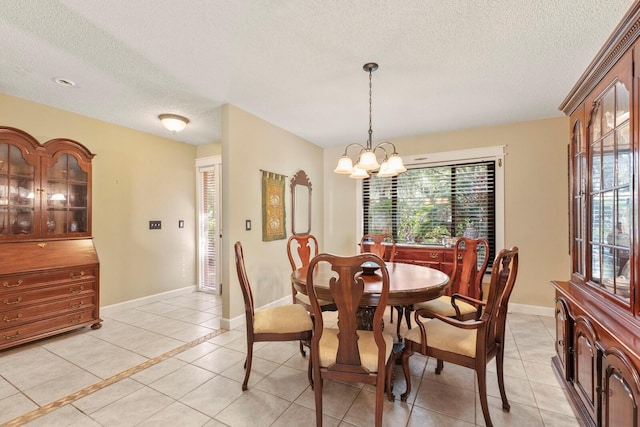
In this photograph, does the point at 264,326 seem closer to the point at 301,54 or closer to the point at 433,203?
the point at 301,54

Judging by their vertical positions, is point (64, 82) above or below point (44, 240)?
above

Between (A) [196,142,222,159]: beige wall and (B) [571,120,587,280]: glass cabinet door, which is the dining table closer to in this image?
(B) [571,120,587,280]: glass cabinet door

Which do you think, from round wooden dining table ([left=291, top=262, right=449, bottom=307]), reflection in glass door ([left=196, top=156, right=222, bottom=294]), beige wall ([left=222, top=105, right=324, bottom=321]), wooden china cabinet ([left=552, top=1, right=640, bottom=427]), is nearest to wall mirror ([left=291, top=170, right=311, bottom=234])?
beige wall ([left=222, top=105, right=324, bottom=321])

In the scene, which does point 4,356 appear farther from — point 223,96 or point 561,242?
point 561,242

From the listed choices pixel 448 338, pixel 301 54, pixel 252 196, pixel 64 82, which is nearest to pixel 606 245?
pixel 448 338

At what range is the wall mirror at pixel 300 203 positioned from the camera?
14.3ft

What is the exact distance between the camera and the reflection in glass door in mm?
4812

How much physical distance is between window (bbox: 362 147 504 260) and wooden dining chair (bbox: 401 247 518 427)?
8.06 feet

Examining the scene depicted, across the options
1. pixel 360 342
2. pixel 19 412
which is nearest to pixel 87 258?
pixel 19 412

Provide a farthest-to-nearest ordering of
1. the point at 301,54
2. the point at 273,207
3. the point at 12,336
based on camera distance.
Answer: the point at 273,207 → the point at 12,336 → the point at 301,54

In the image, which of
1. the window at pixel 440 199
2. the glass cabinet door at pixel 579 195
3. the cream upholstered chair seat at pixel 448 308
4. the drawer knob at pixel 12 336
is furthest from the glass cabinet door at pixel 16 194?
the glass cabinet door at pixel 579 195

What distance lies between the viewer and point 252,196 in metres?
3.54

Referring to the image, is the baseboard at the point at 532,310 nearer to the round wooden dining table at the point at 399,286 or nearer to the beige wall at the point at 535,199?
the beige wall at the point at 535,199

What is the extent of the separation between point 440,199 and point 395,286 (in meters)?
2.72
